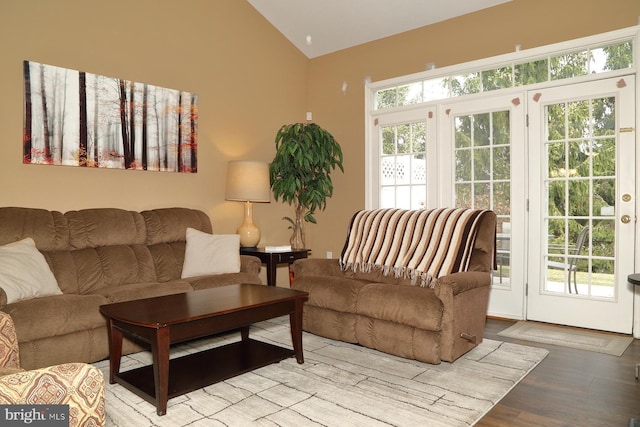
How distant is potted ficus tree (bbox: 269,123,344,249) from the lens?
4.80m

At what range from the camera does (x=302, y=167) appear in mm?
4848

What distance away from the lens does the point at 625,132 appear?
3602 mm

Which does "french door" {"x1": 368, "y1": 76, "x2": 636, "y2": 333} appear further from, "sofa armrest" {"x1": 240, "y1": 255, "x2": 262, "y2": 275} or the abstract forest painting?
the abstract forest painting

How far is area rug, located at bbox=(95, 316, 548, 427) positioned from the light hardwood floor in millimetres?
79

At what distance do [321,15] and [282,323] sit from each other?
3.23 meters

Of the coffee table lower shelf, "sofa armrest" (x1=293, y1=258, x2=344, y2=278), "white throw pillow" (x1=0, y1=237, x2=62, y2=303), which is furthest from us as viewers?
"sofa armrest" (x1=293, y1=258, x2=344, y2=278)

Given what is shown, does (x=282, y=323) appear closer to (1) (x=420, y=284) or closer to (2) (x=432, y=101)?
(1) (x=420, y=284)

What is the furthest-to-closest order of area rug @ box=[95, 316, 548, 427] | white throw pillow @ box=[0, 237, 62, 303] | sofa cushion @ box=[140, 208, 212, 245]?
1. sofa cushion @ box=[140, 208, 212, 245]
2. white throw pillow @ box=[0, 237, 62, 303]
3. area rug @ box=[95, 316, 548, 427]

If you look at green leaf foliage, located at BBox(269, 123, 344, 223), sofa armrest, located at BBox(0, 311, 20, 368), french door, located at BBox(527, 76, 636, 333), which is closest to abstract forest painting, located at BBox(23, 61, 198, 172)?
green leaf foliage, located at BBox(269, 123, 344, 223)

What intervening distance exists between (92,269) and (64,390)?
7.20ft

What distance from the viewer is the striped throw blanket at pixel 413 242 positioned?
126 inches

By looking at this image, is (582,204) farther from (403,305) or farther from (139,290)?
(139,290)

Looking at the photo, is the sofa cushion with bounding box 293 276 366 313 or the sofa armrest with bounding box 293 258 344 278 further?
the sofa armrest with bounding box 293 258 344 278

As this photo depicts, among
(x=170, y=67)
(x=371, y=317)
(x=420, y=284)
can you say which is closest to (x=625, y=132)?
(x=420, y=284)
